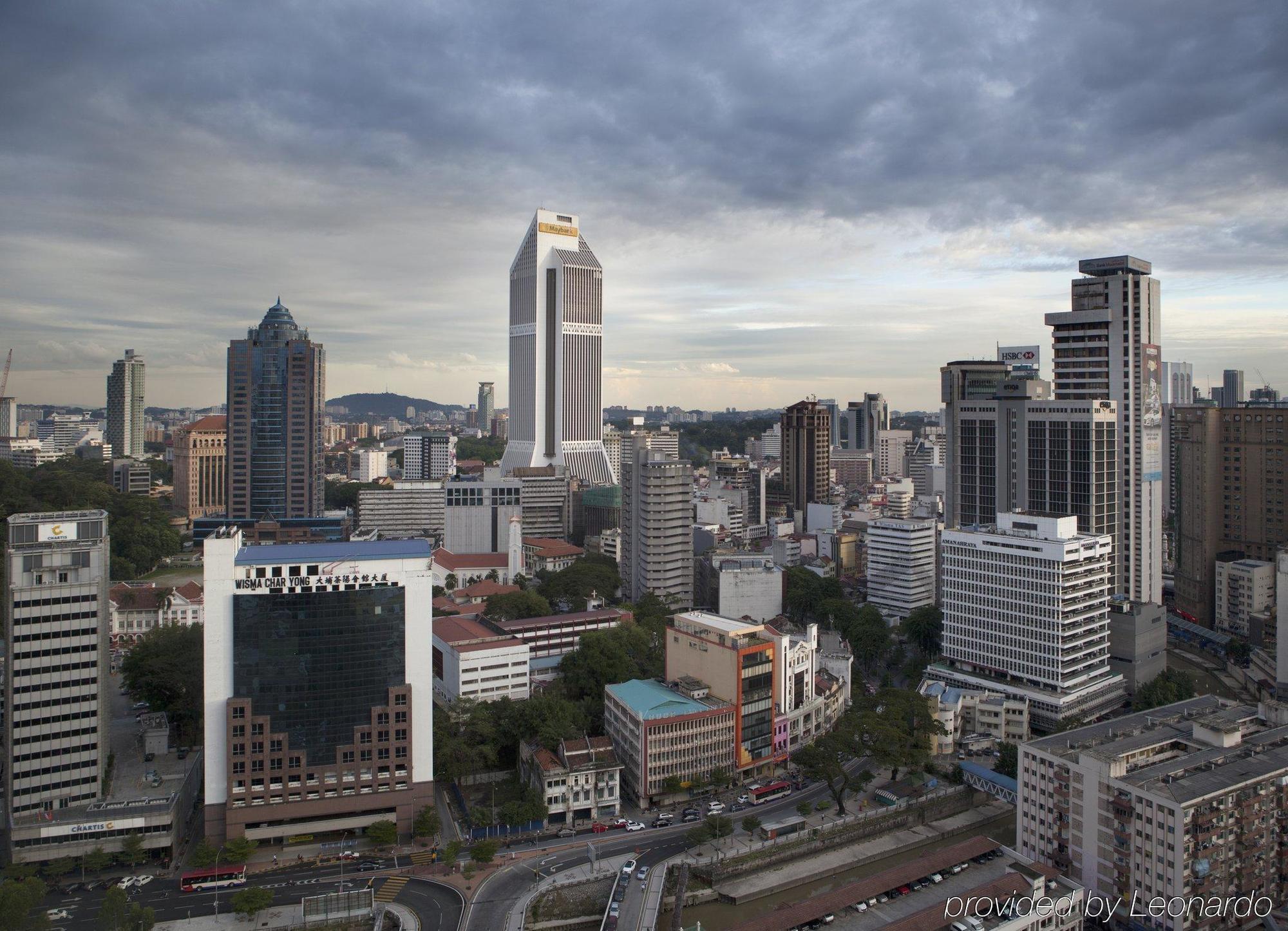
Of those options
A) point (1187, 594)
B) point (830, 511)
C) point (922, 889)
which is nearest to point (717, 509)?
point (830, 511)

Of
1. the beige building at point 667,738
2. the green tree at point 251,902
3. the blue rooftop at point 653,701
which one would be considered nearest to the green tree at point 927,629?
the beige building at point 667,738

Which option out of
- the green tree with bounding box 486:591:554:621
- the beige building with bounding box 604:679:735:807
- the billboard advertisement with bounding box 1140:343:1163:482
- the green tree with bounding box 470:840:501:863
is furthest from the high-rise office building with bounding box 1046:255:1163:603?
the green tree with bounding box 470:840:501:863

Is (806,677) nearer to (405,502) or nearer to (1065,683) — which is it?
(1065,683)

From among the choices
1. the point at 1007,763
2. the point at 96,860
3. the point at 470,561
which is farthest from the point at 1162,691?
the point at 470,561

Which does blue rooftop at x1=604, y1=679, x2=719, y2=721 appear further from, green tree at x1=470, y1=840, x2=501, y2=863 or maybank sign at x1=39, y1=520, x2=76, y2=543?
maybank sign at x1=39, y1=520, x2=76, y2=543

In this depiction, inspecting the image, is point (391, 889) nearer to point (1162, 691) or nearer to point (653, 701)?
point (653, 701)

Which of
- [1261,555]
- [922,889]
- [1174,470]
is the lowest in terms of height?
[922,889]
